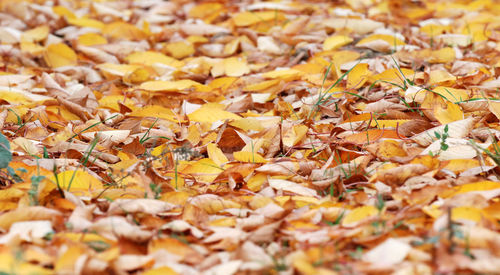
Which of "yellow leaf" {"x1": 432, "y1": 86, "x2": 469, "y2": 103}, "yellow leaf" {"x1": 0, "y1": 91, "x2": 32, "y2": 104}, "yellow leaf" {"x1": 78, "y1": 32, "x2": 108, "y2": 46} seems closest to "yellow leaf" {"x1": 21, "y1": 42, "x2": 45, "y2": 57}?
"yellow leaf" {"x1": 78, "y1": 32, "x2": 108, "y2": 46}

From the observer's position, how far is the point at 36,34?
3.21m

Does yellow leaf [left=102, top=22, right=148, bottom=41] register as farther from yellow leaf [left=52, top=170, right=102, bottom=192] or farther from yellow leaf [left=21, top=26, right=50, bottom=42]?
yellow leaf [left=52, top=170, right=102, bottom=192]

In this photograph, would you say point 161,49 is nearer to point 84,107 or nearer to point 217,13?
point 217,13

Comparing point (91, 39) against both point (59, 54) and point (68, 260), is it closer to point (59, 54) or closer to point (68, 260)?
point (59, 54)

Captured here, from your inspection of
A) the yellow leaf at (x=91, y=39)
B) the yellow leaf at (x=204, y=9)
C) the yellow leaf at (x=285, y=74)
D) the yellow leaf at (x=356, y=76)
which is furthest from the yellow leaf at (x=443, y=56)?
the yellow leaf at (x=91, y=39)

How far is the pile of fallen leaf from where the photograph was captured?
131 cm

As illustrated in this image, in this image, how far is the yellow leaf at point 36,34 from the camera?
3.16 meters

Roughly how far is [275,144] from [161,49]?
138 cm

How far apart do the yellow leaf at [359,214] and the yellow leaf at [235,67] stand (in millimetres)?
1373

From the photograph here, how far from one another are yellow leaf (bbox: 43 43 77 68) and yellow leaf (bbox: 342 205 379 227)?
1.93 metres

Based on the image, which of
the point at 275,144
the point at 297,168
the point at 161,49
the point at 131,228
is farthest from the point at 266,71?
the point at 131,228

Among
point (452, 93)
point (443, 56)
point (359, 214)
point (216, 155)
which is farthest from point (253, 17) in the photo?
point (359, 214)

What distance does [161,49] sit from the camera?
312 cm

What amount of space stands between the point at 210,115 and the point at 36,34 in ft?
4.86
